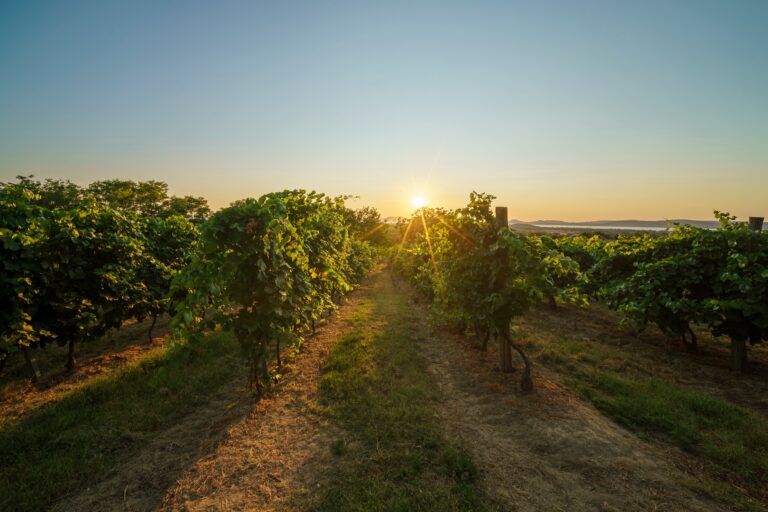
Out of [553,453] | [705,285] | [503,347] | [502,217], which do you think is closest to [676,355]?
[705,285]

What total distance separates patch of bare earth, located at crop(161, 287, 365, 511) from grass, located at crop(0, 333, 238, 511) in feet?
4.87

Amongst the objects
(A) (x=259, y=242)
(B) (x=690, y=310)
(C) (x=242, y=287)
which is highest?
(A) (x=259, y=242)

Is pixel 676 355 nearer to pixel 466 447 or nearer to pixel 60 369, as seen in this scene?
pixel 466 447

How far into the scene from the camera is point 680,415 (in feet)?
19.4

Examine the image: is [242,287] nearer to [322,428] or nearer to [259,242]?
[259,242]

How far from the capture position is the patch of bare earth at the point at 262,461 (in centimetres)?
419

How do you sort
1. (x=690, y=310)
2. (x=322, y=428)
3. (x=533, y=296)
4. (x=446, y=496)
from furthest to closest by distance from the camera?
(x=690, y=310) < (x=533, y=296) < (x=322, y=428) < (x=446, y=496)

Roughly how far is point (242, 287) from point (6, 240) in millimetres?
4833

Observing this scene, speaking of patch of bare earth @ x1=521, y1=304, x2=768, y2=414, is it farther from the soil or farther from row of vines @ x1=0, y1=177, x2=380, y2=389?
row of vines @ x1=0, y1=177, x2=380, y2=389

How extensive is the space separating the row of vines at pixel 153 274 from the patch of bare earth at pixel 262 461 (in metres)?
0.94

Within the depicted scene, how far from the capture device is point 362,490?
4207mm

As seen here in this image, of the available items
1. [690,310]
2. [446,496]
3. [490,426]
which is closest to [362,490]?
[446,496]

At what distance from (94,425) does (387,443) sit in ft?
17.7

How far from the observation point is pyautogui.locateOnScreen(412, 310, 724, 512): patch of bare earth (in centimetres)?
408
